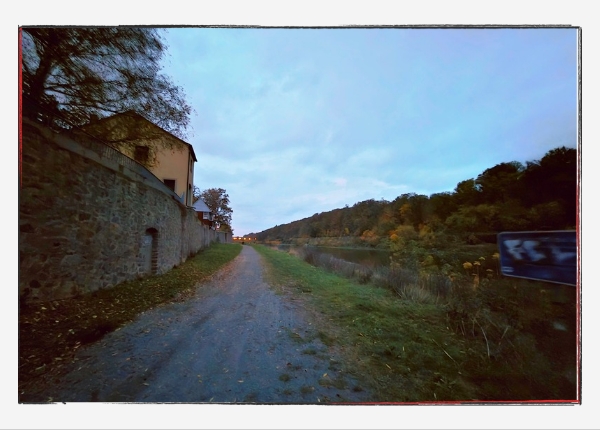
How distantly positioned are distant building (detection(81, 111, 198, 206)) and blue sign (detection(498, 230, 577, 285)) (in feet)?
9.40

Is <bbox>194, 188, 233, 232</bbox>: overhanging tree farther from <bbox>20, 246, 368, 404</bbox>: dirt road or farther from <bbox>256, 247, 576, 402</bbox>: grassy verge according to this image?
<bbox>256, 247, 576, 402</bbox>: grassy verge

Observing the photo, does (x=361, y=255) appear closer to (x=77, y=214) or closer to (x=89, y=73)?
(x=77, y=214)

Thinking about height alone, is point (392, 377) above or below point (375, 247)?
below

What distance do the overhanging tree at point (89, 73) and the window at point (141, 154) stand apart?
0.29 meters

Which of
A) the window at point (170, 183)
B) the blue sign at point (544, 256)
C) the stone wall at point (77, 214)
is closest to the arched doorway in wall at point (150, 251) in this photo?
the stone wall at point (77, 214)

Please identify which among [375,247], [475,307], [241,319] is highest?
[375,247]

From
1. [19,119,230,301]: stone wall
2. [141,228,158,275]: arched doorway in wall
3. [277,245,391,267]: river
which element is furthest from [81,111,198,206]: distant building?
[277,245,391,267]: river

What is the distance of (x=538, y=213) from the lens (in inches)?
61.8

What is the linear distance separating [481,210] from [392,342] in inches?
62.8

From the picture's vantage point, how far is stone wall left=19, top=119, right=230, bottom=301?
4.45ft
